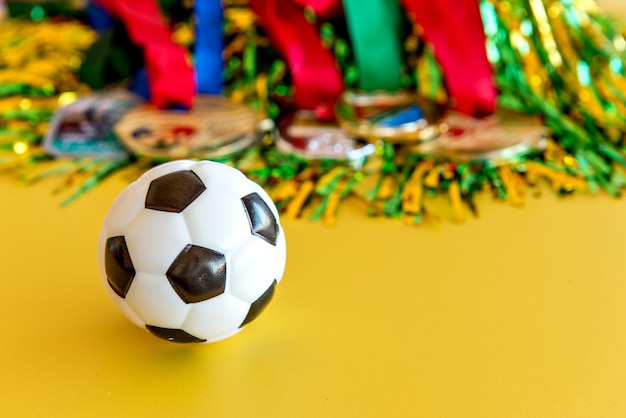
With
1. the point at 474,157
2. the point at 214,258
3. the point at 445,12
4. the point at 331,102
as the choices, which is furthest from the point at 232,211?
the point at 445,12

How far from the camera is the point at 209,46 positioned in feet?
5.12

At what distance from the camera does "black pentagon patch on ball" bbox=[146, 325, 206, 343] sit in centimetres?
81

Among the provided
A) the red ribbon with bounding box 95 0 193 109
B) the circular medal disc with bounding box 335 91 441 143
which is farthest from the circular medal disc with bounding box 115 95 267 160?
the circular medal disc with bounding box 335 91 441 143

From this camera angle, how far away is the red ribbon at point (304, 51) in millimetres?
1472

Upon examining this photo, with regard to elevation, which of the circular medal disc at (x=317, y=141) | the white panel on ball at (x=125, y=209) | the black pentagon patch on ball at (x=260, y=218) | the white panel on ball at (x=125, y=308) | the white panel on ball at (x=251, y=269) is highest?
the white panel on ball at (x=125, y=209)

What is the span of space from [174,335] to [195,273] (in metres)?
0.09

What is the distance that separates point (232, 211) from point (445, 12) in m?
0.84

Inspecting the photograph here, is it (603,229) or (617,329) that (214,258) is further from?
(603,229)

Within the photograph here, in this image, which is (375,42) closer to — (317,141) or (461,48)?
(461,48)

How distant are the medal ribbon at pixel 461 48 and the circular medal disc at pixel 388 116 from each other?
0.21 feet

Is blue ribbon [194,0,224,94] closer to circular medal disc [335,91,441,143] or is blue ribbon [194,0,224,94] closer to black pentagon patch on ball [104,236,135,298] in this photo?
circular medal disc [335,91,441,143]

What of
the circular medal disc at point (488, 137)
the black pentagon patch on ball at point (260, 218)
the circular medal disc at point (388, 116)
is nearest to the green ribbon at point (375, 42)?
the circular medal disc at point (388, 116)

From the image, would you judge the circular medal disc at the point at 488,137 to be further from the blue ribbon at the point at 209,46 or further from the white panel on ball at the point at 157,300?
the white panel on ball at the point at 157,300

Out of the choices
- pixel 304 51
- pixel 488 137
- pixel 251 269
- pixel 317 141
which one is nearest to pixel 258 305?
pixel 251 269
